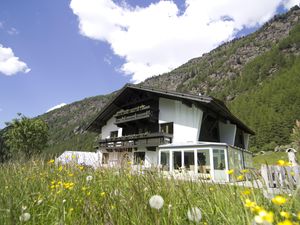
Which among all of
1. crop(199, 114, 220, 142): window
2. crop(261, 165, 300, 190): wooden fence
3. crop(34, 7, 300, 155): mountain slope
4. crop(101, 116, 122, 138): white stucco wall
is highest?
crop(34, 7, 300, 155): mountain slope

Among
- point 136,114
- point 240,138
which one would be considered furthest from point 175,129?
point 240,138

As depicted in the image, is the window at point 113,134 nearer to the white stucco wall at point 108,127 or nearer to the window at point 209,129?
the white stucco wall at point 108,127

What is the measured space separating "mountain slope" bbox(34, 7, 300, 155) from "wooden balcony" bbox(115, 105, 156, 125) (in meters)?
5.10

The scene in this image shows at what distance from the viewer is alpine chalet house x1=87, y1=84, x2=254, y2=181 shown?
16812 millimetres

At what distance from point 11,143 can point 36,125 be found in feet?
15.3

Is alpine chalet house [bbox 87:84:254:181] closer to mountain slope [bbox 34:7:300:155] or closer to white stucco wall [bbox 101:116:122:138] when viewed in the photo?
white stucco wall [bbox 101:116:122:138]

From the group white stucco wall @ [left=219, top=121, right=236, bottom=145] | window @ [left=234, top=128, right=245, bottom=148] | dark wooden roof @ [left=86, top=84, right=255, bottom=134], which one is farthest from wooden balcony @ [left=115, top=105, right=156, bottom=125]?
window @ [left=234, top=128, right=245, bottom=148]

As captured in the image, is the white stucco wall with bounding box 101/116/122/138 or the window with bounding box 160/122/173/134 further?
the white stucco wall with bounding box 101/116/122/138

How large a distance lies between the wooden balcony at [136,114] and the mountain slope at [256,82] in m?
5.10

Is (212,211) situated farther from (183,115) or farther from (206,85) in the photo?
(206,85)

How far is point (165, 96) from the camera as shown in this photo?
20984 millimetres

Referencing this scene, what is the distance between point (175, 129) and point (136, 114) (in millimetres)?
4370

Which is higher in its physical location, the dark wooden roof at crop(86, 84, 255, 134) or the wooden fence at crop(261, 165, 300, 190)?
the dark wooden roof at crop(86, 84, 255, 134)

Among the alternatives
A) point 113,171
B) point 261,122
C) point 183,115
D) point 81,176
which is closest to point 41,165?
point 81,176
